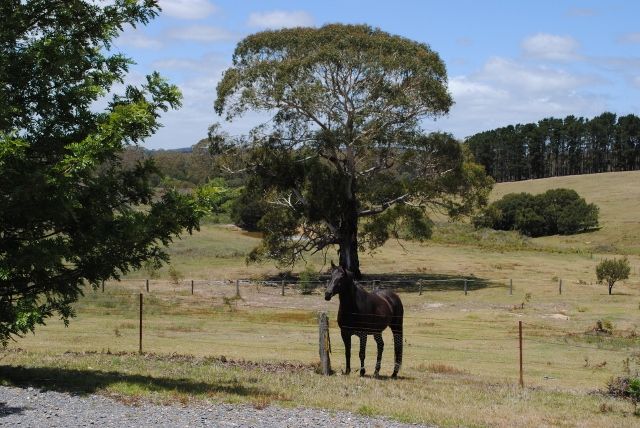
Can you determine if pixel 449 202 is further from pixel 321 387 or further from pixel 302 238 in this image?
pixel 321 387

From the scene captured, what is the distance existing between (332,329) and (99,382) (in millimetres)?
18267

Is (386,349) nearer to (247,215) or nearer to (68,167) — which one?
(68,167)

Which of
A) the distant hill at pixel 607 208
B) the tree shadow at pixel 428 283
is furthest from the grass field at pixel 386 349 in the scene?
the distant hill at pixel 607 208

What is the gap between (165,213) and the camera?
40.9 ft

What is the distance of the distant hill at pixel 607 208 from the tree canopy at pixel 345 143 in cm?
3564

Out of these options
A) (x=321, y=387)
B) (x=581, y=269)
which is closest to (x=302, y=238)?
(x=581, y=269)

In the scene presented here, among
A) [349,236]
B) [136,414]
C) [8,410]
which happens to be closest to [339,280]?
[136,414]

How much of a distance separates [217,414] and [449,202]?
4061 cm

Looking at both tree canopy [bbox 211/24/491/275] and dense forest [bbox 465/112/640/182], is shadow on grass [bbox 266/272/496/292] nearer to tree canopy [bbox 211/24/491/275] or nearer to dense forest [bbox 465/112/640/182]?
tree canopy [bbox 211/24/491/275]

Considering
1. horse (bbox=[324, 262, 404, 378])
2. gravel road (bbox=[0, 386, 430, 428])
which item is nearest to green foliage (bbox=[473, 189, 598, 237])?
horse (bbox=[324, 262, 404, 378])

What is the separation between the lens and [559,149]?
181m

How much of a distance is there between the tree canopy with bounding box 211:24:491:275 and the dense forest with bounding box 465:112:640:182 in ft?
428

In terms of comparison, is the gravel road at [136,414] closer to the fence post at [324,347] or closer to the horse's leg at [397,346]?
the fence post at [324,347]

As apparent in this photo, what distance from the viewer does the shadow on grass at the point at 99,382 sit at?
12180mm
